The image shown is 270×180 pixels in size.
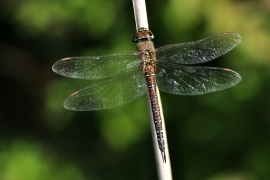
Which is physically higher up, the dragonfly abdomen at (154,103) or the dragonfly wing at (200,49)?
the dragonfly wing at (200,49)

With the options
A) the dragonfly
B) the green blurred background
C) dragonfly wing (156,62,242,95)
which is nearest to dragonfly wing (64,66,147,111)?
the dragonfly

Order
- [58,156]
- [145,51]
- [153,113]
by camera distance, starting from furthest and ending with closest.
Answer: [58,156] < [145,51] < [153,113]

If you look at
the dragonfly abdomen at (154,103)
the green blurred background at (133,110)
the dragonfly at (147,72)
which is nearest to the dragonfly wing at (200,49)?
the dragonfly at (147,72)

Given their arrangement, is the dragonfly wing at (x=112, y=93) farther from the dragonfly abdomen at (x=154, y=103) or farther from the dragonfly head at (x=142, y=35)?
the dragonfly head at (x=142, y=35)

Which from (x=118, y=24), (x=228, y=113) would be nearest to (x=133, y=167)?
(x=228, y=113)

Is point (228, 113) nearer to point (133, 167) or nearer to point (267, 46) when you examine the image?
point (267, 46)
